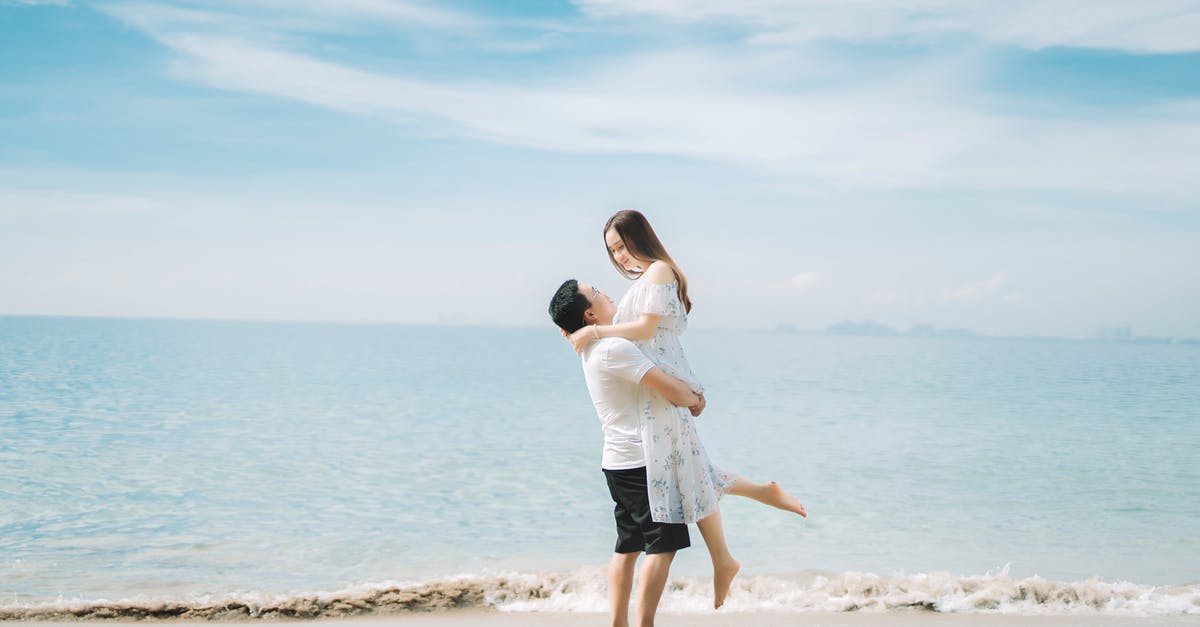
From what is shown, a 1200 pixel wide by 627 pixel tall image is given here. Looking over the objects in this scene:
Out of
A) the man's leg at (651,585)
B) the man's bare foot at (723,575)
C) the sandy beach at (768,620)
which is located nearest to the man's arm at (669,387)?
the man's leg at (651,585)

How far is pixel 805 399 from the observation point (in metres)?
26.2

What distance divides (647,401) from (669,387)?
0.14 metres

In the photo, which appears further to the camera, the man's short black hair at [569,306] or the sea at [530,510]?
the sea at [530,510]

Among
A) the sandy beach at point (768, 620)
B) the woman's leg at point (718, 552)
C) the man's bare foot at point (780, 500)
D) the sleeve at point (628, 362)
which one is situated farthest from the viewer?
the sandy beach at point (768, 620)

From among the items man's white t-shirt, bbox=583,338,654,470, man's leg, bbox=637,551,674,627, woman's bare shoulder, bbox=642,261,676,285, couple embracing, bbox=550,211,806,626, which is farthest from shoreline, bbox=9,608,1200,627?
woman's bare shoulder, bbox=642,261,676,285

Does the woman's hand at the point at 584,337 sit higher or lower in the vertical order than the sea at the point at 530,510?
higher

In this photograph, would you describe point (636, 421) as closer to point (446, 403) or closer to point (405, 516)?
point (405, 516)

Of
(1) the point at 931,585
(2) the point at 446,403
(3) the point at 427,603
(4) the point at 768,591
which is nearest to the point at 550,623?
(3) the point at 427,603

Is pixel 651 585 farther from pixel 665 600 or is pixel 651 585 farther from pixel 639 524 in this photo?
pixel 665 600

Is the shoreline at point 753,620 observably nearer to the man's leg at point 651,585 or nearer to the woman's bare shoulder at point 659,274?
the man's leg at point 651,585

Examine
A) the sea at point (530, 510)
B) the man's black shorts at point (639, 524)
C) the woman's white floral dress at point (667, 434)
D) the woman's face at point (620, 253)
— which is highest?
the woman's face at point (620, 253)

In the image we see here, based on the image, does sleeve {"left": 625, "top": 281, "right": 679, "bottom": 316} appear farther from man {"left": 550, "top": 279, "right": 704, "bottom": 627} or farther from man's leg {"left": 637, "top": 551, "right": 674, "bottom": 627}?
man's leg {"left": 637, "top": 551, "right": 674, "bottom": 627}

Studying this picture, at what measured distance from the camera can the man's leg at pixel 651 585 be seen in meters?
3.86

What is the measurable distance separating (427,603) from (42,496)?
709 cm
